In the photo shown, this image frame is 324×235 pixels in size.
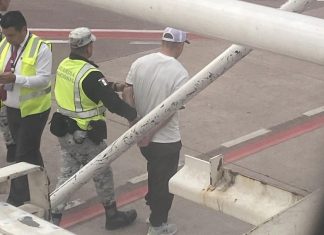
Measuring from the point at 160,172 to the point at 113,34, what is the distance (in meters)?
8.19

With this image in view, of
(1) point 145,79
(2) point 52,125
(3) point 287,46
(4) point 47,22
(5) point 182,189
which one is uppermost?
(3) point 287,46

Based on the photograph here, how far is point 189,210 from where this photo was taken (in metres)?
6.31

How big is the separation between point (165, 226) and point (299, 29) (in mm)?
4242

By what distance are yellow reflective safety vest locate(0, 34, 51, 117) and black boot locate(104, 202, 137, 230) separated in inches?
40.1

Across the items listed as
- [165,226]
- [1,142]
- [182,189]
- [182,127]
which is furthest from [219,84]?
[182,189]

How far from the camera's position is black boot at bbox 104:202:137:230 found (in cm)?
584

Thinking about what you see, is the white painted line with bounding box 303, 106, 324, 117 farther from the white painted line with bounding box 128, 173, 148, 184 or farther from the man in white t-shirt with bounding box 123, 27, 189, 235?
the man in white t-shirt with bounding box 123, 27, 189, 235

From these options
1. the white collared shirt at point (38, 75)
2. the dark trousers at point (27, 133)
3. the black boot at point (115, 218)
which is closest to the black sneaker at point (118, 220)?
the black boot at point (115, 218)

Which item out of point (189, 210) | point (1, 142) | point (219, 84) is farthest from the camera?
point (219, 84)

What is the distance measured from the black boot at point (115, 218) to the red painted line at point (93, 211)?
333 mm

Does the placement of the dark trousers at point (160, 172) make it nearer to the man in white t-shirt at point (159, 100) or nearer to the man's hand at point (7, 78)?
the man in white t-shirt at point (159, 100)

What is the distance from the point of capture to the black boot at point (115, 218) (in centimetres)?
584

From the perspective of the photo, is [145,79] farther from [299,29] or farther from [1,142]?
[299,29]

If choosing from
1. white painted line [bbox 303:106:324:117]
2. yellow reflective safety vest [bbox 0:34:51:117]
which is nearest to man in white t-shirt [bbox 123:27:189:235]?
yellow reflective safety vest [bbox 0:34:51:117]
